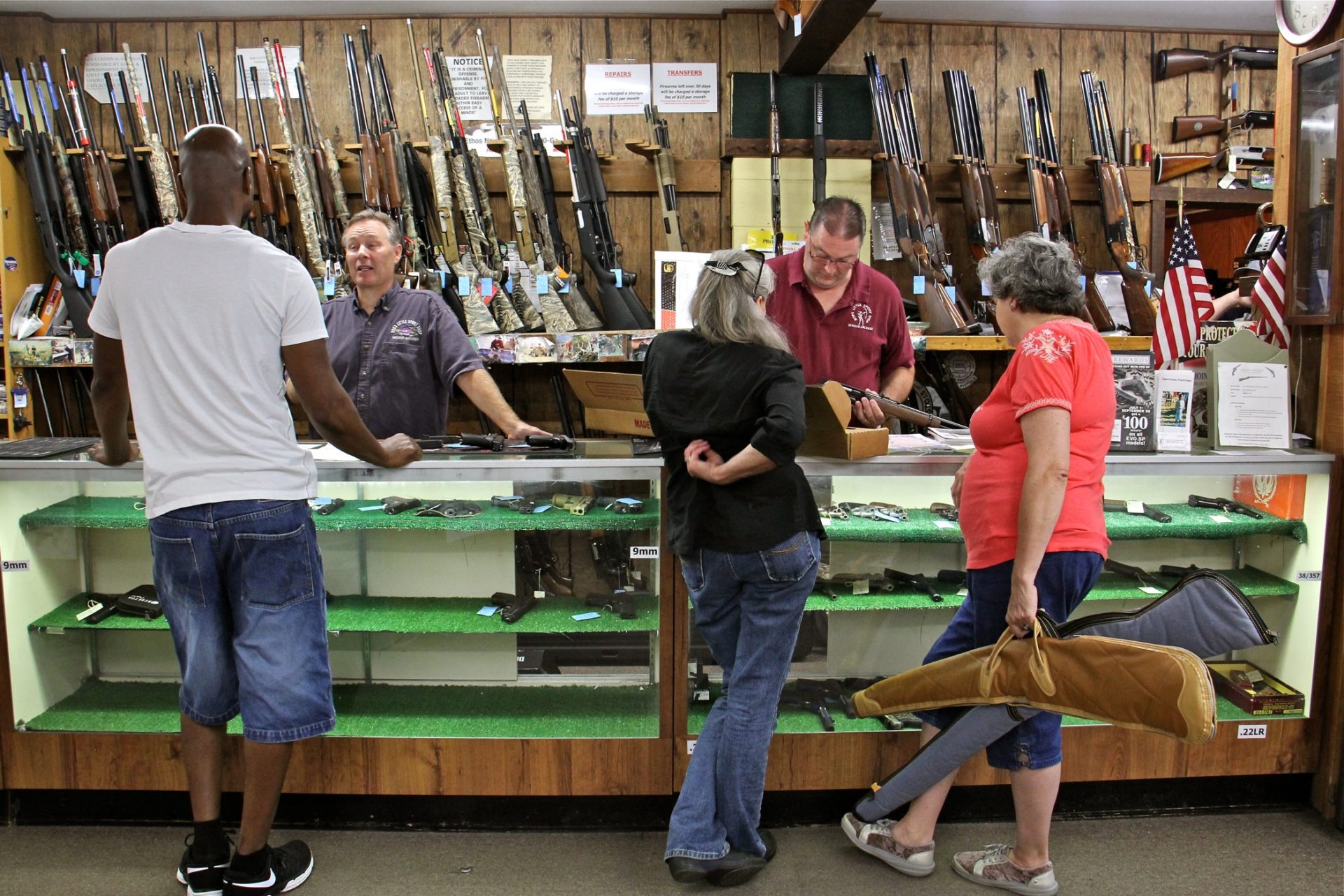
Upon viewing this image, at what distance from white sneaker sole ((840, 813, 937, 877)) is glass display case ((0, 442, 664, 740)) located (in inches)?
20.5

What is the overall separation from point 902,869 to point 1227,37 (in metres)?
4.08

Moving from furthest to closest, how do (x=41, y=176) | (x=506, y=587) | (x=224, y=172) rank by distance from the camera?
(x=41, y=176) < (x=506, y=587) < (x=224, y=172)

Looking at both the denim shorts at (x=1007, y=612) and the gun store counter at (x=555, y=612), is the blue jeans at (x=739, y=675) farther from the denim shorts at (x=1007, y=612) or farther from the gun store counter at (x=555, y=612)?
the denim shorts at (x=1007, y=612)

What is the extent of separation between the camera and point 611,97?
4145 millimetres

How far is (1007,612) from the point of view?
1.95 metres

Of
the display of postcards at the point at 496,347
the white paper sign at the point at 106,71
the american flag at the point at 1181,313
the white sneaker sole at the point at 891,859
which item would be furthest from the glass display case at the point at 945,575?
the white paper sign at the point at 106,71

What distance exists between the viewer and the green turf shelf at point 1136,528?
238 cm

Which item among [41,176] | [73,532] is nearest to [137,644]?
[73,532]

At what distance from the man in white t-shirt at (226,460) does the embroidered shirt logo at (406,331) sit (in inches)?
30.7

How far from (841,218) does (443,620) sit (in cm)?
148

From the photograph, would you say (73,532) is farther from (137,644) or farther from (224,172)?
(224,172)

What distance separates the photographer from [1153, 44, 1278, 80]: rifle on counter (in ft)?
13.9

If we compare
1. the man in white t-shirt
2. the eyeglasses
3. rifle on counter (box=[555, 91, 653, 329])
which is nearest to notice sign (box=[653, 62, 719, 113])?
rifle on counter (box=[555, 91, 653, 329])

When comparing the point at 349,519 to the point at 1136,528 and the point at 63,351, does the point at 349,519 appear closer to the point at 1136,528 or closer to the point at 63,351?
the point at 1136,528
